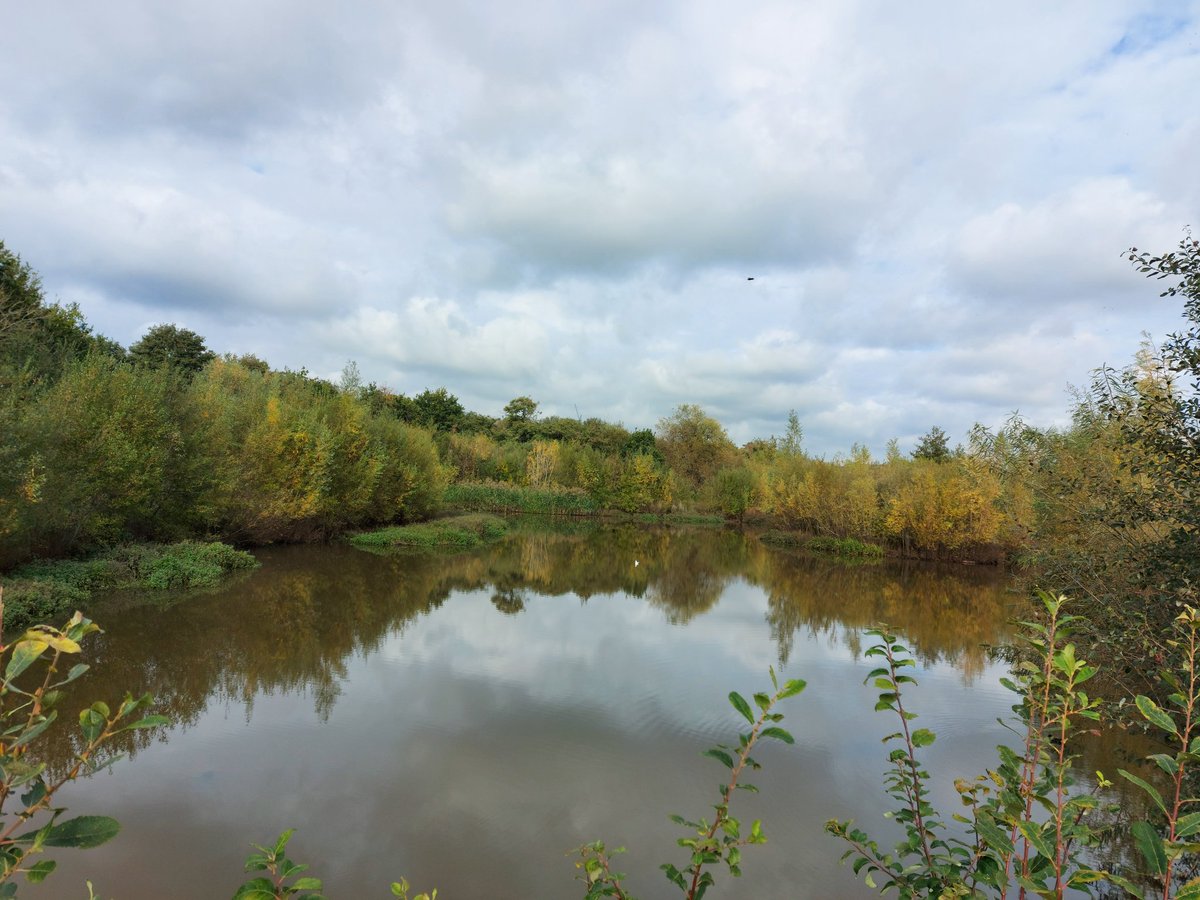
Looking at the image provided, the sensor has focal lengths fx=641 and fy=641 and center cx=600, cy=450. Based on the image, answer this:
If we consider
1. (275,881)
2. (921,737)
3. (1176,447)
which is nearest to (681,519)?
(1176,447)

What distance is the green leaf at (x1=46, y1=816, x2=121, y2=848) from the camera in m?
0.96

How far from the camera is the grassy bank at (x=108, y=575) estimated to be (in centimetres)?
877

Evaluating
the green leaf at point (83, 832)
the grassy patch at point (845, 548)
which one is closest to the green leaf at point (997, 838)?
the green leaf at point (83, 832)

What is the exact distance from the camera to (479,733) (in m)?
6.38

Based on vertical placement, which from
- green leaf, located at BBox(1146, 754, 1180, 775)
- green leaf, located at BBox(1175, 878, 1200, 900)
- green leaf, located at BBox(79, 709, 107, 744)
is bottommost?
green leaf, located at BBox(1175, 878, 1200, 900)

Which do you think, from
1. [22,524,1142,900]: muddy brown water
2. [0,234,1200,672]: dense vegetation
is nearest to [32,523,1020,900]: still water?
[22,524,1142,900]: muddy brown water

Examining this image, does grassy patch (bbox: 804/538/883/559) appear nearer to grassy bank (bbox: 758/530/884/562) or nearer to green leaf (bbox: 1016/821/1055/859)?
grassy bank (bbox: 758/530/884/562)

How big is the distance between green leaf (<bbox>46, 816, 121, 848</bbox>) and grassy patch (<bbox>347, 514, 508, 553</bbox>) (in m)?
19.5

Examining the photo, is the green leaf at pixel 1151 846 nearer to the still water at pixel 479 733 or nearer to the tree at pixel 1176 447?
the tree at pixel 1176 447

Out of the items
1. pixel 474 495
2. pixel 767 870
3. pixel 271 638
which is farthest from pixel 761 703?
pixel 474 495

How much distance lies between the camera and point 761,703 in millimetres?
1495

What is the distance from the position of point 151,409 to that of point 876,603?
16369 millimetres

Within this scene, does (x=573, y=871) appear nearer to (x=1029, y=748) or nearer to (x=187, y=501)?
(x=1029, y=748)

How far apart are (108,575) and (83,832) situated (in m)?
13.0
